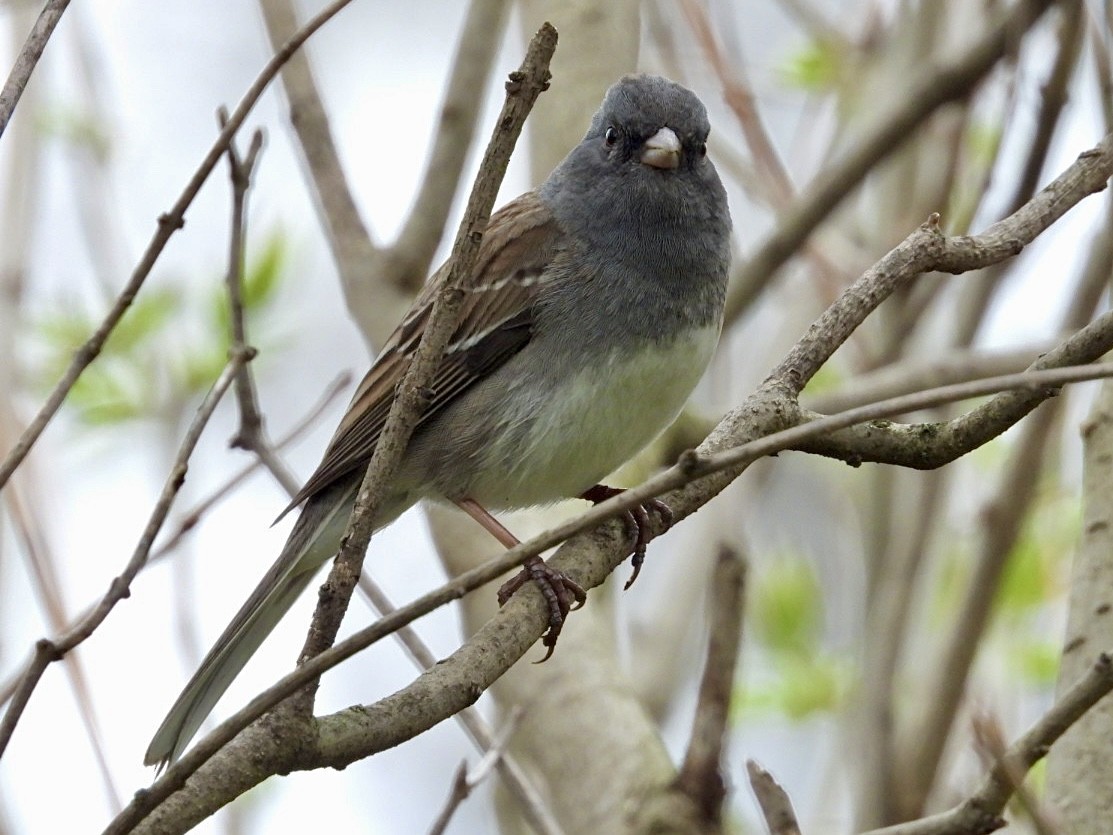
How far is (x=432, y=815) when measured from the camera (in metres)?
6.53

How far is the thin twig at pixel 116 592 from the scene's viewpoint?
1.47 m

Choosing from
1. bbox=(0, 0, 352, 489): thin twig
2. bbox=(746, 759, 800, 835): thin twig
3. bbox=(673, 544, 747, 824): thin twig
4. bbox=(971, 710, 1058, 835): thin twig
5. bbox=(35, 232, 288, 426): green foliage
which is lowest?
bbox=(971, 710, 1058, 835): thin twig

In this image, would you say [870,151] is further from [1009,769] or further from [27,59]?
[27,59]

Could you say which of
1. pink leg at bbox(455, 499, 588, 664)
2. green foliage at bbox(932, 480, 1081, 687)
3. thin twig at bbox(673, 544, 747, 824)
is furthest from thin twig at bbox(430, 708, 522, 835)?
green foliage at bbox(932, 480, 1081, 687)

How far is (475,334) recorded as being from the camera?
2.85 m

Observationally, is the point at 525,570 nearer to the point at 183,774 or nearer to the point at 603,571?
the point at 603,571

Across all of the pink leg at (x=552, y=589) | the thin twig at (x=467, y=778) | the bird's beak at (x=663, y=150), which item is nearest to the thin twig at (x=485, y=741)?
the thin twig at (x=467, y=778)

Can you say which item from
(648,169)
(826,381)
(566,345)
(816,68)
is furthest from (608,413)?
(816,68)

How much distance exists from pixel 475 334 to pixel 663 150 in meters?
0.56

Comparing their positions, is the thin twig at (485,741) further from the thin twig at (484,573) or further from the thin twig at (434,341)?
the thin twig at (484,573)

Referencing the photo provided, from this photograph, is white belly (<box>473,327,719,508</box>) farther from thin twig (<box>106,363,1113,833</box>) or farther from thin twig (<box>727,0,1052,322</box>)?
thin twig (<box>106,363,1113,833</box>)

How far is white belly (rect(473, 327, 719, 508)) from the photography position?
2666 millimetres

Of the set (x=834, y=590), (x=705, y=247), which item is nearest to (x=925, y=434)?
(x=705, y=247)

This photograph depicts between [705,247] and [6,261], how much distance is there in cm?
156
